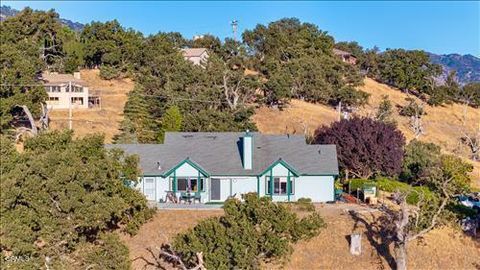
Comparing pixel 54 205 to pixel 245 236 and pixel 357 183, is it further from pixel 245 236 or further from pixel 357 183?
pixel 357 183

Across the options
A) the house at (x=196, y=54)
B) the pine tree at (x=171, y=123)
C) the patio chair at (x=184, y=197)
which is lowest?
the patio chair at (x=184, y=197)

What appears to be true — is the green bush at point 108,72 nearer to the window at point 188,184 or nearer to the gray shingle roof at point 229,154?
the gray shingle roof at point 229,154

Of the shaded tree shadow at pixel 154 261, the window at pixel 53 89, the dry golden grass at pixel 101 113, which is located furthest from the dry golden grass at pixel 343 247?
the window at pixel 53 89

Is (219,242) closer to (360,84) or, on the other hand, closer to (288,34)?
(360,84)

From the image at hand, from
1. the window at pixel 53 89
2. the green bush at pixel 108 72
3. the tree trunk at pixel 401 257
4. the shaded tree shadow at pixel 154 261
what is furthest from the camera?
the green bush at pixel 108 72

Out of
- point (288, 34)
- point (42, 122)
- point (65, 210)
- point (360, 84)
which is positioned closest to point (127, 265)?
point (65, 210)
